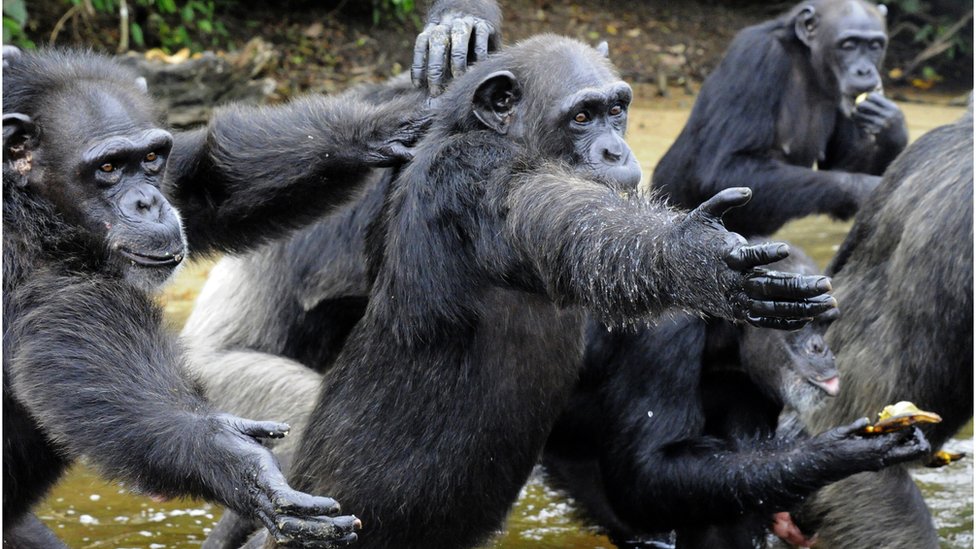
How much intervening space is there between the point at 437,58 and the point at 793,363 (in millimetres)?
2001

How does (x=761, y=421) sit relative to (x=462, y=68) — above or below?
below

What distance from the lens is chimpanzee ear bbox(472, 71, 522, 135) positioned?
4.91m

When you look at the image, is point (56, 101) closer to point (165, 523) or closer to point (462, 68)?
point (462, 68)

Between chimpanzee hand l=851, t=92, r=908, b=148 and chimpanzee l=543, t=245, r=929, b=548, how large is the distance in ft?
12.4

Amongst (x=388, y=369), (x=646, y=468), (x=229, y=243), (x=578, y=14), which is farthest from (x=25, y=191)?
(x=578, y=14)

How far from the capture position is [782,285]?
349cm

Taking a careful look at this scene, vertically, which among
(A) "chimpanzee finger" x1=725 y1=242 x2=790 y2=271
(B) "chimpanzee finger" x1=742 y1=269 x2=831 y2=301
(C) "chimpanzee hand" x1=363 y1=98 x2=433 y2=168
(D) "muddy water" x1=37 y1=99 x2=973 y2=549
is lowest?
(D) "muddy water" x1=37 y1=99 x2=973 y2=549

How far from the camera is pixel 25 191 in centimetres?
484

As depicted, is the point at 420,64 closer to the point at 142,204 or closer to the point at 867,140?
the point at 142,204

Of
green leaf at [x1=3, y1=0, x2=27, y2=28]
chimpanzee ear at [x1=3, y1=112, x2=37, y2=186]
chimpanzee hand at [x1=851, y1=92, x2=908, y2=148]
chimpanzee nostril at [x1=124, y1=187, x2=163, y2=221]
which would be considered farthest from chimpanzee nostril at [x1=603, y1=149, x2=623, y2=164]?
green leaf at [x1=3, y1=0, x2=27, y2=28]

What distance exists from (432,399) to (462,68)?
5.14 ft

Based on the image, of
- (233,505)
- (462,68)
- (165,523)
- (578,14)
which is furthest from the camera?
(578,14)

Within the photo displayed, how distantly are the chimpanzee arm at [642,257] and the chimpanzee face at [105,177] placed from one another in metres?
1.32

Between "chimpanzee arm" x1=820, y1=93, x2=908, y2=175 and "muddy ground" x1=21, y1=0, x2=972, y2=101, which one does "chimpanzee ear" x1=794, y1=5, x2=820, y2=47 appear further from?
"muddy ground" x1=21, y1=0, x2=972, y2=101
